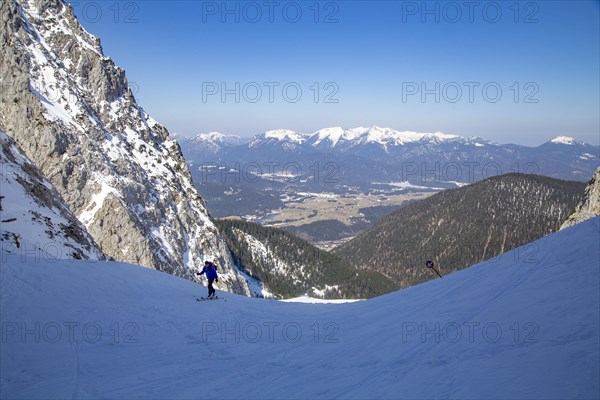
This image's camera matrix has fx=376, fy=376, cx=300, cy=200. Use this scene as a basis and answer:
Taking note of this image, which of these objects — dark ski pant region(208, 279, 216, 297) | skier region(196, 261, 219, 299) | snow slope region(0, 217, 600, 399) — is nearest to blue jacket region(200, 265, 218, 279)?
skier region(196, 261, 219, 299)

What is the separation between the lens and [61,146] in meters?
63.3

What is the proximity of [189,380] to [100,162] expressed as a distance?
6789cm

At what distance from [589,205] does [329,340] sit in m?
37.8

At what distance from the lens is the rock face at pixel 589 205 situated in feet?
120

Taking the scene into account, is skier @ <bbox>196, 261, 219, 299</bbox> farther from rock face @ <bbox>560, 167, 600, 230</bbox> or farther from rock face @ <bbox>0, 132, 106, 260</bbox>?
rock face @ <bbox>560, 167, 600, 230</bbox>

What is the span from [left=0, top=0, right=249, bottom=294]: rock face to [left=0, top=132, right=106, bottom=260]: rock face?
30046 millimetres

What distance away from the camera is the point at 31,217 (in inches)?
1038

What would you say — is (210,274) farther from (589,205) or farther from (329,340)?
(589,205)

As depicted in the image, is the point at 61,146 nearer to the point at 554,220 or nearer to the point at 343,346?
the point at 343,346

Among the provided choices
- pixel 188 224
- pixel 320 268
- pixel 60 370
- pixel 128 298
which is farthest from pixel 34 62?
pixel 320 268

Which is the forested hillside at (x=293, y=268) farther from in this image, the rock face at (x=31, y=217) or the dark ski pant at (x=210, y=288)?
the dark ski pant at (x=210, y=288)

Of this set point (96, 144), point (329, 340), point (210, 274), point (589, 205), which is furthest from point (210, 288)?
point (96, 144)

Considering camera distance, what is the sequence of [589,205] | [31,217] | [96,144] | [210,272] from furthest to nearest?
[96,144] < [589,205] < [31,217] < [210,272]

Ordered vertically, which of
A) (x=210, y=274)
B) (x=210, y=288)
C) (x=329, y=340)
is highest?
(x=210, y=274)
